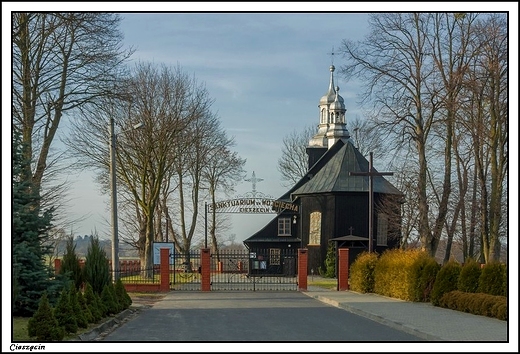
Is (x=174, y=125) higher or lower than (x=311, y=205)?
higher

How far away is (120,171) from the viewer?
46.5 metres

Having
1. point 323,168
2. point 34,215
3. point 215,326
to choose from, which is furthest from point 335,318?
point 323,168

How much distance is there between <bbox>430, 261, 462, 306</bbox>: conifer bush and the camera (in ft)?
83.5

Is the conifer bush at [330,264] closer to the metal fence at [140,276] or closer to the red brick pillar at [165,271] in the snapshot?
the metal fence at [140,276]

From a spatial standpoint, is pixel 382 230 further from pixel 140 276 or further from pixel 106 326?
pixel 106 326

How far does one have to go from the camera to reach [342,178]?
186 ft

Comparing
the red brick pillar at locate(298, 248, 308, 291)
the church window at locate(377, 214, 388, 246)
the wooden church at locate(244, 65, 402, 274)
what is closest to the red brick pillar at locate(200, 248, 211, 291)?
the red brick pillar at locate(298, 248, 308, 291)

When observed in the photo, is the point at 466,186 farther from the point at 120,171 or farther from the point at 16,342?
the point at 16,342

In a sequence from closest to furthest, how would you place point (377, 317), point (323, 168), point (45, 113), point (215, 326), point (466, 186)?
point (215, 326) < point (377, 317) < point (45, 113) < point (466, 186) < point (323, 168)

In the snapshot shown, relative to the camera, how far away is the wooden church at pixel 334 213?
53.8m

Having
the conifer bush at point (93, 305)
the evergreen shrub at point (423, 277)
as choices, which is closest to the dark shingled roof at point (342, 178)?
the evergreen shrub at point (423, 277)

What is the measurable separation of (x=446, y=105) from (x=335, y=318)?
19326 mm

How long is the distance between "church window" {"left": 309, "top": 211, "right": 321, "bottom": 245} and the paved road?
2745cm

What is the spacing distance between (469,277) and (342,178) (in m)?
→ 32.5
